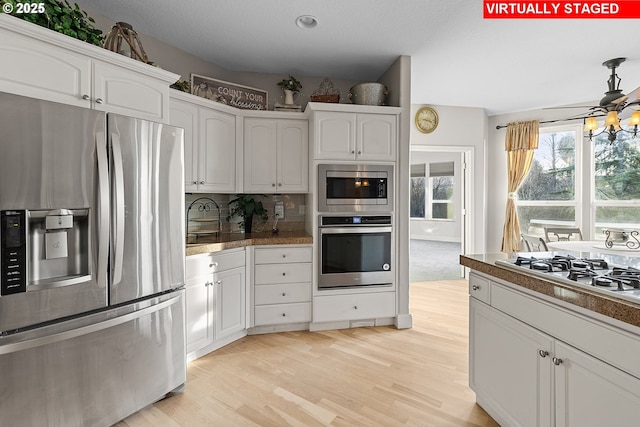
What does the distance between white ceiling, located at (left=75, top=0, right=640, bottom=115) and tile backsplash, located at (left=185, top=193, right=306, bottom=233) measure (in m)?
1.41

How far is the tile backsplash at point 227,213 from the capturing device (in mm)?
3143

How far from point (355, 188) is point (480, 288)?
4.95 feet

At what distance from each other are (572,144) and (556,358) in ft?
15.9

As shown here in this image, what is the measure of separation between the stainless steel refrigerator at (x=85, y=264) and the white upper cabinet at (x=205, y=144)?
73 centimetres

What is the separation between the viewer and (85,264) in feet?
5.12

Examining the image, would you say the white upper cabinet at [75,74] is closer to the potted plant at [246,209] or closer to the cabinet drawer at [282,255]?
the potted plant at [246,209]

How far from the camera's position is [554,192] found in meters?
4.93

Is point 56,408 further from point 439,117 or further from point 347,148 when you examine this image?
point 439,117

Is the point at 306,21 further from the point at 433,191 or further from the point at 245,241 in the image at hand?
the point at 433,191

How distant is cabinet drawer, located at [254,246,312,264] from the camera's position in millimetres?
2900

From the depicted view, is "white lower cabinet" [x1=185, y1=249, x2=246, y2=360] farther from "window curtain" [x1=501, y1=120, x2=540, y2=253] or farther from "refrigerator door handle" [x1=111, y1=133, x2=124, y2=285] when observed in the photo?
"window curtain" [x1=501, y1=120, x2=540, y2=253]

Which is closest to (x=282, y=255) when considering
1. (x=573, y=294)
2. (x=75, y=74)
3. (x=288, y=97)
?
(x=288, y=97)

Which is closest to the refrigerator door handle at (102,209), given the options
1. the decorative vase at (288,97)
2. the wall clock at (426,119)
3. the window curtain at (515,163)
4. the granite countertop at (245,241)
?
the granite countertop at (245,241)

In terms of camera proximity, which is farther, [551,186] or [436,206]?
[436,206]
